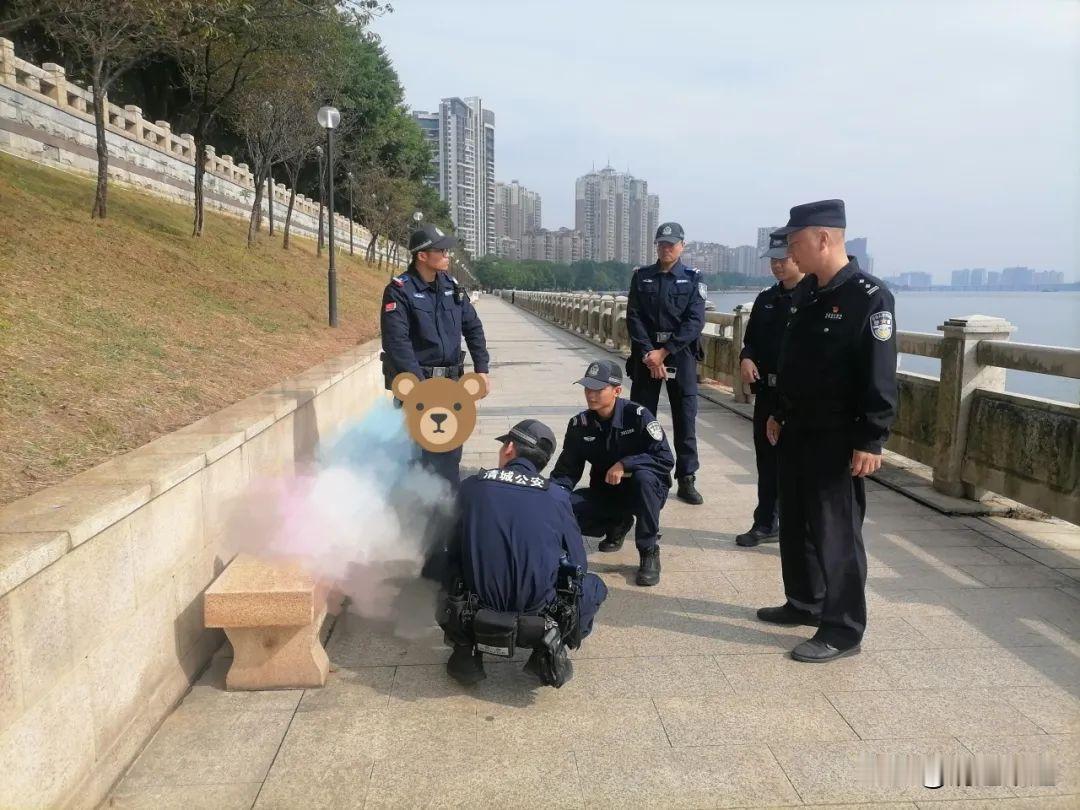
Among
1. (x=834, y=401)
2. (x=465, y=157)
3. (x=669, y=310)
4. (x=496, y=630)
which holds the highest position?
(x=465, y=157)

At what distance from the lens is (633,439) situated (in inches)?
162

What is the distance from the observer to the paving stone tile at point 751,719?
2682 mm

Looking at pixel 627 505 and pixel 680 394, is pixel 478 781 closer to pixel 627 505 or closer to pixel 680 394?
pixel 627 505

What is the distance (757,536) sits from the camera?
479cm

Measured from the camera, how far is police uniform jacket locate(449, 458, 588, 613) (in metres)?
2.96

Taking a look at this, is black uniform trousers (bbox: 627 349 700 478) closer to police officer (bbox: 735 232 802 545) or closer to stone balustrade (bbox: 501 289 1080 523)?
police officer (bbox: 735 232 802 545)

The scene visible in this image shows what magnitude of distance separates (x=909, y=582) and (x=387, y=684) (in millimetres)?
2879

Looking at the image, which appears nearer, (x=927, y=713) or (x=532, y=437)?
(x=927, y=713)

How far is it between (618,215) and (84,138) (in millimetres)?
118306

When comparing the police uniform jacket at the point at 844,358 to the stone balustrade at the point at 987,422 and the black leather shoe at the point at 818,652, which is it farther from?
the stone balustrade at the point at 987,422

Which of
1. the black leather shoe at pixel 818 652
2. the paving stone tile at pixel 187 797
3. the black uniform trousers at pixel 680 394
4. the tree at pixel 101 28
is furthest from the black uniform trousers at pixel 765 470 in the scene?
the tree at pixel 101 28

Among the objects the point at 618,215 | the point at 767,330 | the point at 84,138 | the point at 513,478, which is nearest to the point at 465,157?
the point at 618,215

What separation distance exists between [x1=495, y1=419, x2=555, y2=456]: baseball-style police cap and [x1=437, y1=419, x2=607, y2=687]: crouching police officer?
0.71 ft

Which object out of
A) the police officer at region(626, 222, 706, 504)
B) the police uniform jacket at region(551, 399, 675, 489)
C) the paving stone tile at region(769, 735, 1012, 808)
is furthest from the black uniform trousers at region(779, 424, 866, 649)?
the police officer at region(626, 222, 706, 504)
